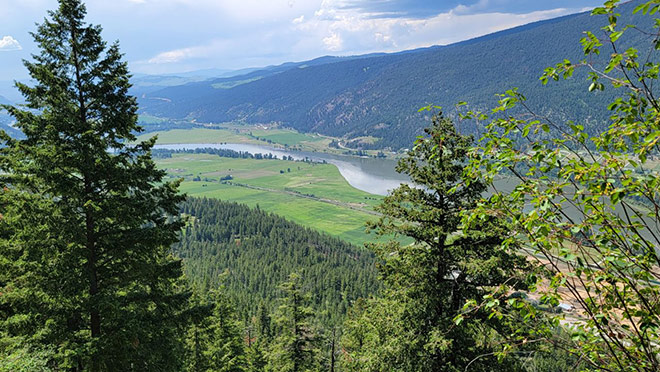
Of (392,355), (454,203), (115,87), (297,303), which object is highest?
(115,87)

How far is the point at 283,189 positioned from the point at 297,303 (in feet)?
564

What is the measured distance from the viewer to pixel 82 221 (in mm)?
9453

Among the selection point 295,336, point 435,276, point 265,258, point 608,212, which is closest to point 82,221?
point 435,276

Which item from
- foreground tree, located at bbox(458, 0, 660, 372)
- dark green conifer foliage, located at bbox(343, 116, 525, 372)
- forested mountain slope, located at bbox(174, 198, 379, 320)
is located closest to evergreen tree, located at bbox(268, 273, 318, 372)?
dark green conifer foliage, located at bbox(343, 116, 525, 372)

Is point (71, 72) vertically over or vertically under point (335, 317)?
over

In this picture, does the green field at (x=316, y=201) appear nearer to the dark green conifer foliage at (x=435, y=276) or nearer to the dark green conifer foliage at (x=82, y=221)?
the dark green conifer foliage at (x=435, y=276)

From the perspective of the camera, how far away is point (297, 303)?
71.0ft

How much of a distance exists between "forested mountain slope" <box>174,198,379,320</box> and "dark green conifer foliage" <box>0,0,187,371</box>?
47.8 m

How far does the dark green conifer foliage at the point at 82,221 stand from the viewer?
870 cm

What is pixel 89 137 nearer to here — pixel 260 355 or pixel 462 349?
pixel 462 349

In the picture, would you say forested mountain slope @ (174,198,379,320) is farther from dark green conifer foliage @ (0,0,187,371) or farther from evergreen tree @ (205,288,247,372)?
dark green conifer foliage @ (0,0,187,371)

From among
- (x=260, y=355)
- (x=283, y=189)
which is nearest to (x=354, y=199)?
(x=283, y=189)

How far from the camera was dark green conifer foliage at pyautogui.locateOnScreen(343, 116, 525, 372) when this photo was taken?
9.23 metres

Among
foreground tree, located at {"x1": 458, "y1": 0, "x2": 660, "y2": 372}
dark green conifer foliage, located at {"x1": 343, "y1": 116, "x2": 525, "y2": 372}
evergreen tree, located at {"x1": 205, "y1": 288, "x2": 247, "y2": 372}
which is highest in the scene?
foreground tree, located at {"x1": 458, "y1": 0, "x2": 660, "y2": 372}
